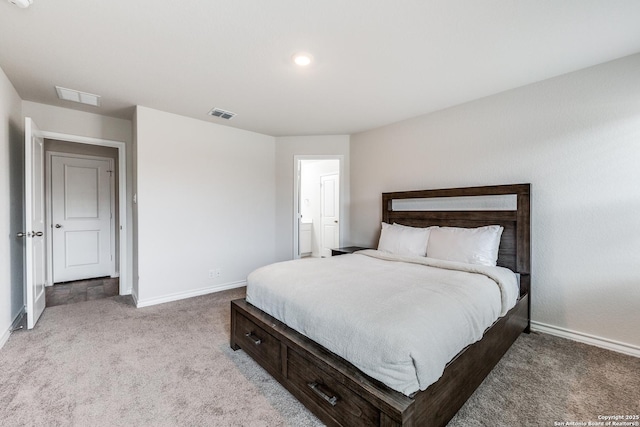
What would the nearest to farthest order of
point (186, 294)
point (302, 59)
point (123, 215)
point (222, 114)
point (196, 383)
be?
point (196, 383) → point (302, 59) → point (222, 114) → point (186, 294) → point (123, 215)

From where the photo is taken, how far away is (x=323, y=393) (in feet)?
4.71

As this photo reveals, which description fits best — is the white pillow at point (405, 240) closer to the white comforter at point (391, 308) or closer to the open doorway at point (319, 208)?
the white comforter at point (391, 308)

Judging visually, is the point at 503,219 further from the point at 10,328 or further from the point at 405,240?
the point at 10,328

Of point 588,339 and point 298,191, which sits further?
point 298,191

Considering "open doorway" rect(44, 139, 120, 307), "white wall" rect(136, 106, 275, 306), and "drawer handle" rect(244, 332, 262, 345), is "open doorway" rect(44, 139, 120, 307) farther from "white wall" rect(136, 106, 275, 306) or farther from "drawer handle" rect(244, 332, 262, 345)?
"drawer handle" rect(244, 332, 262, 345)

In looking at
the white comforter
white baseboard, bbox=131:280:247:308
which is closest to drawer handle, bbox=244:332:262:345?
the white comforter

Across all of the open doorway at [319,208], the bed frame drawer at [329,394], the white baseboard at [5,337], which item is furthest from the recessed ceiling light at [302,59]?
the open doorway at [319,208]

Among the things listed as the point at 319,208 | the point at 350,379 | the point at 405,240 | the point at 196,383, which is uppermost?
the point at 319,208

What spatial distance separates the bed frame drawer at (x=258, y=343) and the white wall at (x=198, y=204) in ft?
5.85

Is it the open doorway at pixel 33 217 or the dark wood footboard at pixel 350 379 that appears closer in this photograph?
the dark wood footboard at pixel 350 379

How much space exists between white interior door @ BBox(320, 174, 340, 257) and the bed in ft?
11.6

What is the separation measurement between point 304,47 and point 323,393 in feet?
7.35

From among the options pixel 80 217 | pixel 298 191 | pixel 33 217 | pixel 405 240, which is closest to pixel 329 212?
pixel 298 191

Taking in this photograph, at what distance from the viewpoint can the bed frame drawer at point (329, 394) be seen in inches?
49.4
